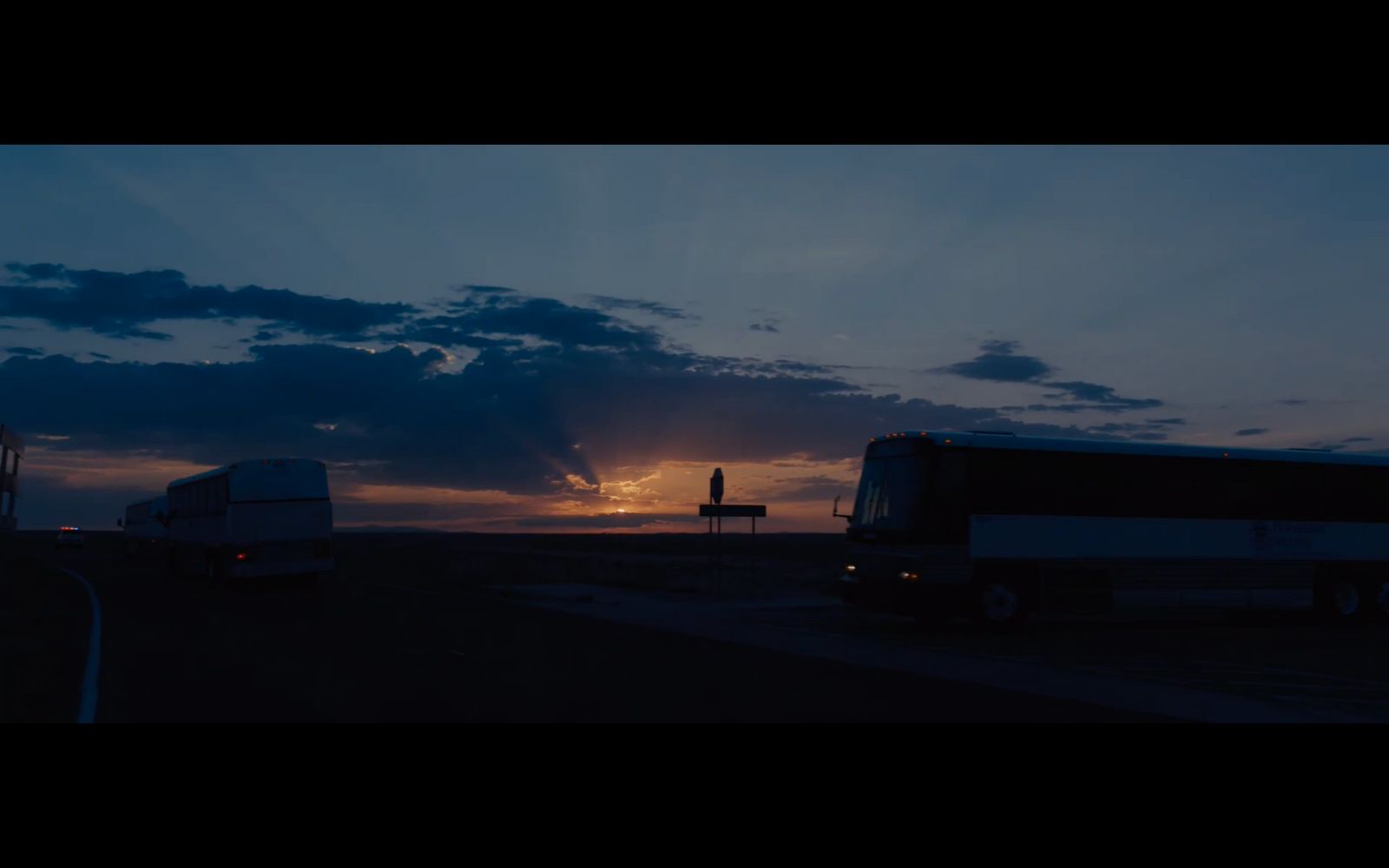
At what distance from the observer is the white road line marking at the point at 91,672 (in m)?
10.2

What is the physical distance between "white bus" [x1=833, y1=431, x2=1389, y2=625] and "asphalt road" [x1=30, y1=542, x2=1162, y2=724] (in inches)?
203

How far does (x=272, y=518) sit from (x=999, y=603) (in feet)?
65.1

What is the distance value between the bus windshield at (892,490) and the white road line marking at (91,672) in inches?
525

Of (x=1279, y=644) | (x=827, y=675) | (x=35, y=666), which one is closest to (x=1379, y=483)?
(x=1279, y=644)

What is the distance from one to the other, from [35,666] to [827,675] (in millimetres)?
9679

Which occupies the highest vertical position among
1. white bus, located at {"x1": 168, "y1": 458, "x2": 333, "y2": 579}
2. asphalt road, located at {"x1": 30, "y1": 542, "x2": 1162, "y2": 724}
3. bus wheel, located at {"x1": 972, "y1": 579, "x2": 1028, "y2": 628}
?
white bus, located at {"x1": 168, "y1": 458, "x2": 333, "y2": 579}

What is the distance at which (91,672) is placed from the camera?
13.4m

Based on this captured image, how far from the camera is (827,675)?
13609 mm

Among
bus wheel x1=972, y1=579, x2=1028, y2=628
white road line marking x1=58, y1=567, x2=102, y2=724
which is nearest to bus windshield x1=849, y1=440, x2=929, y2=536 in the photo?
bus wheel x1=972, y1=579, x2=1028, y2=628

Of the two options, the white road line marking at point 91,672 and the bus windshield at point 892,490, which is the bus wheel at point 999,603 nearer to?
the bus windshield at point 892,490

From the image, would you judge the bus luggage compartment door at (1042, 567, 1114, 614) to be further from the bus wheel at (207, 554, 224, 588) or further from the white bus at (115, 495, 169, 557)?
the white bus at (115, 495, 169, 557)

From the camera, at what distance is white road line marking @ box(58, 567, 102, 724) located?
10.2 metres

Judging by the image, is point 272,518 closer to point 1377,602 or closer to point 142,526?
point 1377,602
